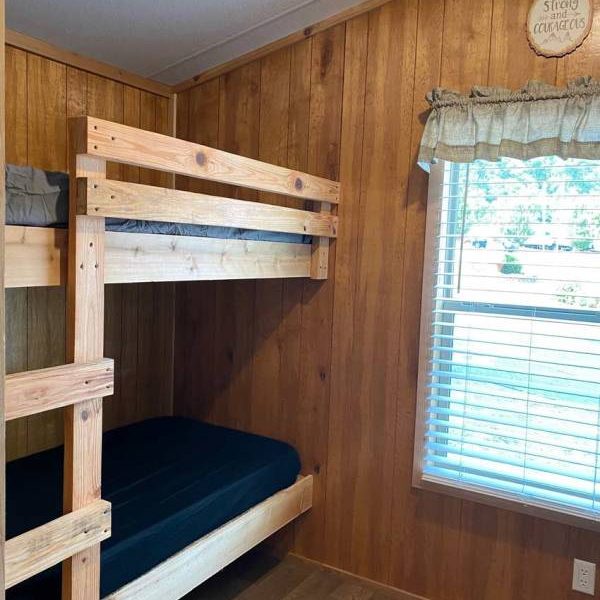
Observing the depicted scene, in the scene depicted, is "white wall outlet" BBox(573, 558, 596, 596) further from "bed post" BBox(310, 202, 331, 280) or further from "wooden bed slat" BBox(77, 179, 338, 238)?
"wooden bed slat" BBox(77, 179, 338, 238)

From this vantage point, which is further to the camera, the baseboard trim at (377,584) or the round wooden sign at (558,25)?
the baseboard trim at (377,584)

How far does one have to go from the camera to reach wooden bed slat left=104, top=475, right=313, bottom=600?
181 centimetres

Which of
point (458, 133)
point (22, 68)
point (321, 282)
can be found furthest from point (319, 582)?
point (22, 68)

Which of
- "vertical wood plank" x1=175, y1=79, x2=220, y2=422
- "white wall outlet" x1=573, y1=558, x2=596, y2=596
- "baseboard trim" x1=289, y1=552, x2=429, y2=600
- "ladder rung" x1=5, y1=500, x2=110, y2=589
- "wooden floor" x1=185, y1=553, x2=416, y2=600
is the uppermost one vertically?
"vertical wood plank" x1=175, y1=79, x2=220, y2=422

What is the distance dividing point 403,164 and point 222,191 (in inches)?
35.6

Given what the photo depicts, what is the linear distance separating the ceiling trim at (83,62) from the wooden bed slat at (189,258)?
1.12m

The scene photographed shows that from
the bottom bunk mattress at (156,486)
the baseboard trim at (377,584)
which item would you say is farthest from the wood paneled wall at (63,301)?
the baseboard trim at (377,584)

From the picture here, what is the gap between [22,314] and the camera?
240 centimetres

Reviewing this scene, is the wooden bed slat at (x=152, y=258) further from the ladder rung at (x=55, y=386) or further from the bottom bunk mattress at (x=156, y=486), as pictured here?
the bottom bunk mattress at (x=156, y=486)

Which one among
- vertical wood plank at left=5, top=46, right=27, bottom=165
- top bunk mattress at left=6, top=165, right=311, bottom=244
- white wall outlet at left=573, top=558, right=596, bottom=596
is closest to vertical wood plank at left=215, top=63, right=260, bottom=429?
vertical wood plank at left=5, top=46, right=27, bottom=165

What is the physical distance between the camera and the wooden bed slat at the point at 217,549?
1.81 meters

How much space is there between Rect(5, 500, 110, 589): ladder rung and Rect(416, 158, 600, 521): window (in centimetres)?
128

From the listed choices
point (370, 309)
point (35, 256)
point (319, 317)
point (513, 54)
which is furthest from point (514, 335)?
point (35, 256)

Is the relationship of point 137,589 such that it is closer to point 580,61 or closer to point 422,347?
point 422,347
